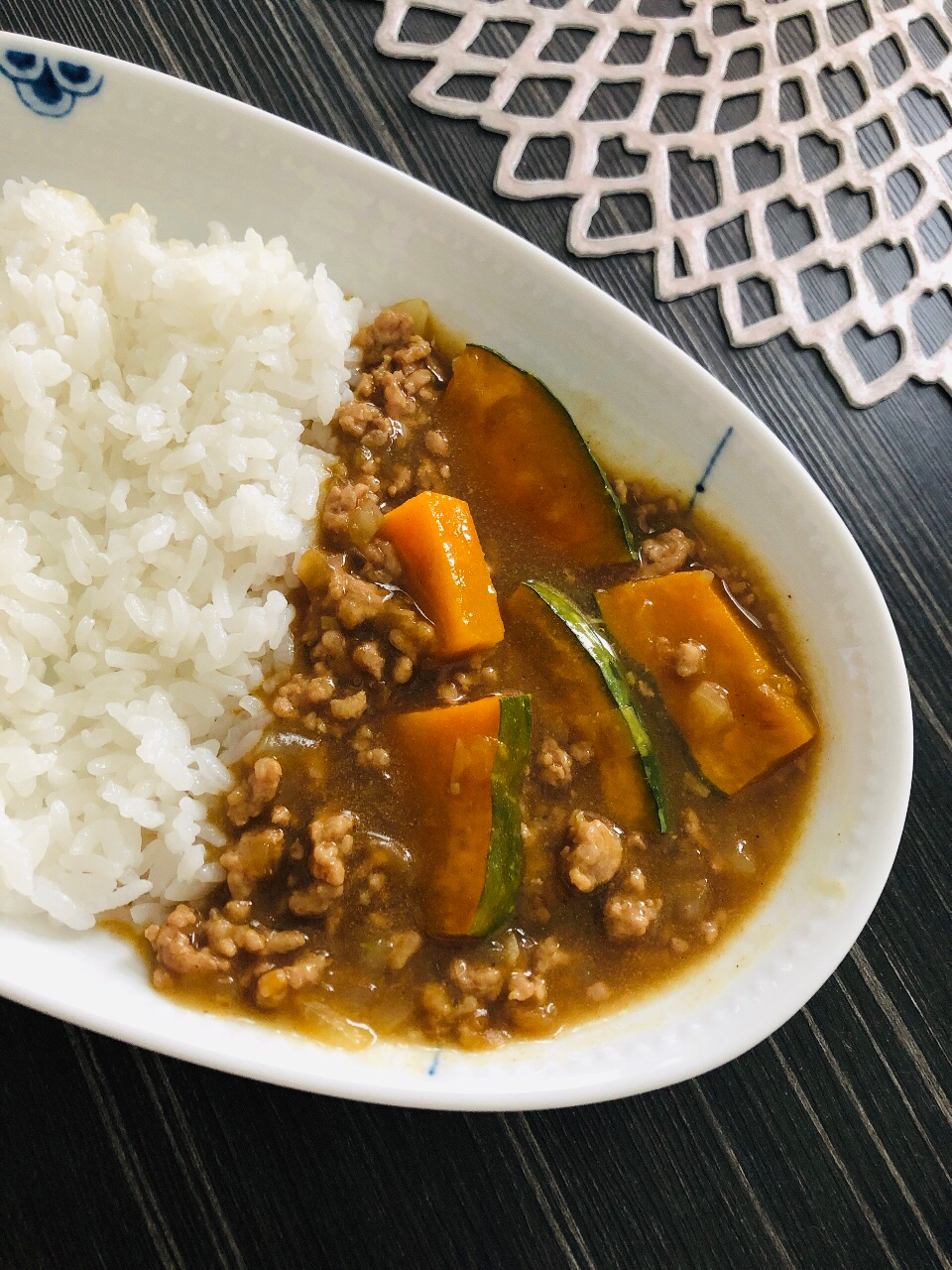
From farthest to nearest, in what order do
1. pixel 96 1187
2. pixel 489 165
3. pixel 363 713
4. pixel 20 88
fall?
pixel 489 165
pixel 20 88
pixel 363 713
pixel 96 1187

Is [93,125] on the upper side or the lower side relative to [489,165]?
→ lower

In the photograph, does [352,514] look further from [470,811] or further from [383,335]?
[470,811]

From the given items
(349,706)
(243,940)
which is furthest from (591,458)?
(243,940)

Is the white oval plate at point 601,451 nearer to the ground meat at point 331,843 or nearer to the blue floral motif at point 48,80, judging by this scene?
the blue floral motif at point 48,80

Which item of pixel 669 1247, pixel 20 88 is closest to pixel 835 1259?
pixel 669 1247

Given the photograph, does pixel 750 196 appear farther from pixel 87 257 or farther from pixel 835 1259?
pixel 835 1259

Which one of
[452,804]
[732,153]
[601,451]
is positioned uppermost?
[732,153]
